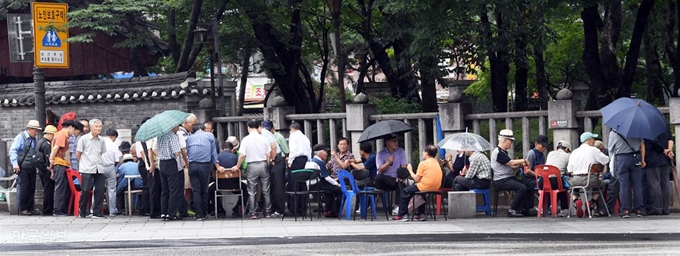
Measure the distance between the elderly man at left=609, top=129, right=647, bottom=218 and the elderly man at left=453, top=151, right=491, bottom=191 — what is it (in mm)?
2018

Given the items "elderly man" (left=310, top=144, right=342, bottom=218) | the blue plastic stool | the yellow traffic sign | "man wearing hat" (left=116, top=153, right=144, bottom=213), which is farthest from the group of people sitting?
the yellow traffic sign

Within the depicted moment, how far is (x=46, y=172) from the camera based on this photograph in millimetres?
20750

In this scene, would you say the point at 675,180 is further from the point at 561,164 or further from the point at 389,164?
the point at 389,164

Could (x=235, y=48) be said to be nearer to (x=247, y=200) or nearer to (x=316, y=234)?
(x=247, y=200)

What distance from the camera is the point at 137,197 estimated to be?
68.1 ft

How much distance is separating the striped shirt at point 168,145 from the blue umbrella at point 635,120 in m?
6.74

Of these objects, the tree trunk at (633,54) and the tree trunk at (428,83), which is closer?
the tree trunk at (428,83)

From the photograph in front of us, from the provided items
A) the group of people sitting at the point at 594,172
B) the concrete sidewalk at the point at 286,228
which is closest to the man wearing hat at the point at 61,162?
the concrete sidewalk at the point at 286,228

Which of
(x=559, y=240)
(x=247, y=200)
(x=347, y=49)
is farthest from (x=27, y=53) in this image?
(x=347, y=49)

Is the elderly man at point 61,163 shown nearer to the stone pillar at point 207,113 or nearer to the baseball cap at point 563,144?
the stone pillar at point 207,113

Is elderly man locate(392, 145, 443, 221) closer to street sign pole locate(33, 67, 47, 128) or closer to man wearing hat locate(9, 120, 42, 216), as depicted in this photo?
man wearing hat locate(9, 120, 42, 216)

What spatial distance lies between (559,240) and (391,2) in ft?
27.5

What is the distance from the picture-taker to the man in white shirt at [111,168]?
20109mm

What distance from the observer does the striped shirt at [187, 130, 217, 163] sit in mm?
18766
